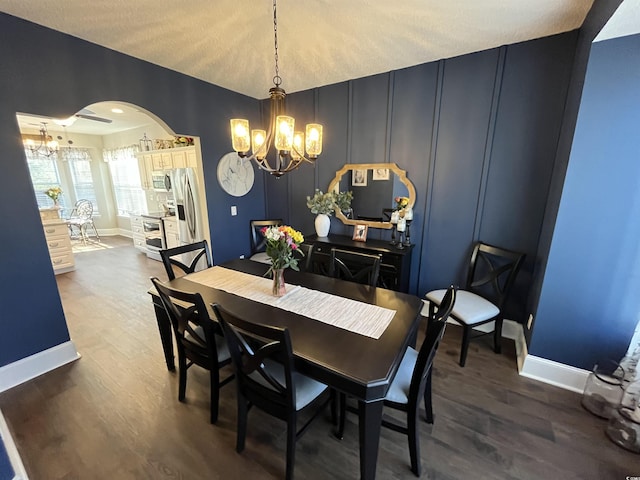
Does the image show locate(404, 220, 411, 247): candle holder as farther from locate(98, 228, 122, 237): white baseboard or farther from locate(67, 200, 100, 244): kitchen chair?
locate(98, 228, 122, 237): white baseboard

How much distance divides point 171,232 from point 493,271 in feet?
16.4

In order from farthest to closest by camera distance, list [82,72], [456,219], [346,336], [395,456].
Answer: [456,219], [82,72], [395,456], [346,336]

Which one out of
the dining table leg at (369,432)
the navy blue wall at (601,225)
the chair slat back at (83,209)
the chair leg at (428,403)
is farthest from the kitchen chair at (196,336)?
the chair slat back at (83,209)

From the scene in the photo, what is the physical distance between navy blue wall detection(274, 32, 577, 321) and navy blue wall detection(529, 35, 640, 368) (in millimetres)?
471

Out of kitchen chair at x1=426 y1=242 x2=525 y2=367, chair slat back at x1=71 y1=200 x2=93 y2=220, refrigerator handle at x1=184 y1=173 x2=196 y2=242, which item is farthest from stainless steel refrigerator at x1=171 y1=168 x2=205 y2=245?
chair slat back at x1=71 y1=200 x2=93 y2=220

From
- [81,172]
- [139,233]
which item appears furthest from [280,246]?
[81,172]

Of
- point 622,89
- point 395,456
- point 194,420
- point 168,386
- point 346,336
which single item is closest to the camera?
point 346,336

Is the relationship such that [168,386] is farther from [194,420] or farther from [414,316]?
[414,316]

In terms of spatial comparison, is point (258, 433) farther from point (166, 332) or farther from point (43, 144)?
point (43, 144)

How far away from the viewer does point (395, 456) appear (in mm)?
1551

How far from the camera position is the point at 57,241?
4480mm

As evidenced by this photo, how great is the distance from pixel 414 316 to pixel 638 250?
1.56m

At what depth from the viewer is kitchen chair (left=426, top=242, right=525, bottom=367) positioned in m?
2.25

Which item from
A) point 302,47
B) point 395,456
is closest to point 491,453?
point 395,456
